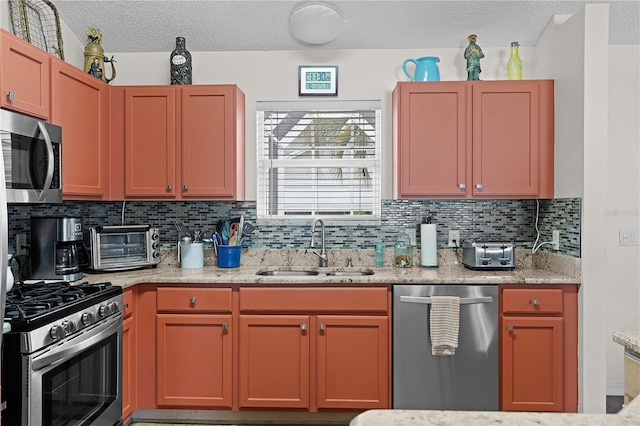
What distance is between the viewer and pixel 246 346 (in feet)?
9.48

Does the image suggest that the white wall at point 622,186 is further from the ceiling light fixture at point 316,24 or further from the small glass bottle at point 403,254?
the ceiling light fixture at point 316,24

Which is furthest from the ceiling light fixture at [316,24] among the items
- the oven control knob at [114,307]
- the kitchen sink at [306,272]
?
the oven control knob at [114,307]

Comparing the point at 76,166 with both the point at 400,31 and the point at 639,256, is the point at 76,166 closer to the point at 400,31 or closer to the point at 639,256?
the point at 400,31

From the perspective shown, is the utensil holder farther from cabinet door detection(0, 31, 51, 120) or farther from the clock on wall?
cabinet door detection(0, 31, 51, 120)

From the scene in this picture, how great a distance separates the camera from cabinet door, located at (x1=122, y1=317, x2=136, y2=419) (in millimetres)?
2773

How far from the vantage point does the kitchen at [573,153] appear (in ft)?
9.11

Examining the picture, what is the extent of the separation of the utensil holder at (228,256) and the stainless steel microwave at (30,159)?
3.66ft

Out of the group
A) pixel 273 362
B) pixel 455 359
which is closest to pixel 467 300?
pixel 455 359

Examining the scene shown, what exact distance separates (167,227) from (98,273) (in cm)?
61

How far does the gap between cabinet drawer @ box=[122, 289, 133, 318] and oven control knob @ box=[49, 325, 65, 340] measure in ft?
2.12

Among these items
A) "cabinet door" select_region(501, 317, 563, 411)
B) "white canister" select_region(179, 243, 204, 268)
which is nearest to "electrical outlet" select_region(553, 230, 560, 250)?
"cabinet door" select_region(501, 317, 563, 411)

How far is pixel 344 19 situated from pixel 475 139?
45.4 inches

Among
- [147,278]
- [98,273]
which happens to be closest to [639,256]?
[147,278]

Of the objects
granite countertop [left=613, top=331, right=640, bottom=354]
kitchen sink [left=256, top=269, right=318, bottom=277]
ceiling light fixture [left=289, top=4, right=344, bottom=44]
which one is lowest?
kitchen sink [left=256, top=269, right=318, bottom=277]
